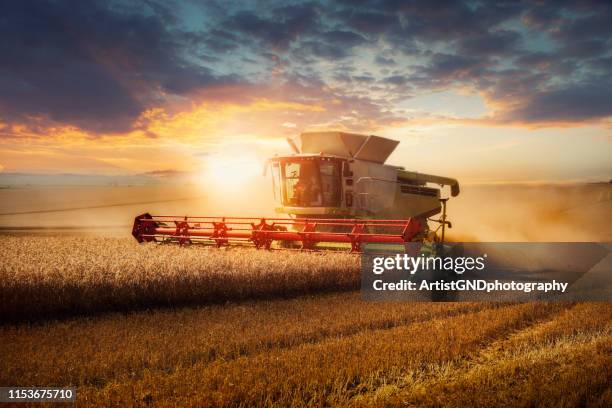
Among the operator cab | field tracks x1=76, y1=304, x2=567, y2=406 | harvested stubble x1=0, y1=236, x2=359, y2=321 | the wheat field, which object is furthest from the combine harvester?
field tracks x1=76, y1=304, x2=567, y2=406

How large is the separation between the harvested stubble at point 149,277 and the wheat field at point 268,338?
0.02 meters

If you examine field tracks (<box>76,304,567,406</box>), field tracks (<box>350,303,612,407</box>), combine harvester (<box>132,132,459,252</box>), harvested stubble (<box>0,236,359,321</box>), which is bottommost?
field tracks (<box>350,303,612,407</box>)

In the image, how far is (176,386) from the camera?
487 cm

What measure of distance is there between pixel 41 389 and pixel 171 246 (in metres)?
7.81

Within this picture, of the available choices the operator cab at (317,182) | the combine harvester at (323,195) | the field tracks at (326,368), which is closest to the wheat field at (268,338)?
the field tracks at (326,368)

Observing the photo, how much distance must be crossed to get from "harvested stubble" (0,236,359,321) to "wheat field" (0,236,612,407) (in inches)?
0.9

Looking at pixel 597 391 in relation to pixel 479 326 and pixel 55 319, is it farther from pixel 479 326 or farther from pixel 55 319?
pixel 55 319

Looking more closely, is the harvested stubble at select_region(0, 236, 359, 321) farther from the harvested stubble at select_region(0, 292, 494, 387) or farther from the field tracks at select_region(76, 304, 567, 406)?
the field tracks at select_region(76, 304, 567, 406)

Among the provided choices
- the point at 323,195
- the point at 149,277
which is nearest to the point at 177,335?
the point at 149,277

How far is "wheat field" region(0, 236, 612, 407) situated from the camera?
4797 millimetres

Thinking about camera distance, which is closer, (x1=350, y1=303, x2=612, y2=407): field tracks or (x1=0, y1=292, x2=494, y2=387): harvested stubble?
(x1=350, y1=303, x2=612, y2=407): field tracks

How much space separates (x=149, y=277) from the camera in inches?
347

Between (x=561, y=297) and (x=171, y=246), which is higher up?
(x=171, y=246)

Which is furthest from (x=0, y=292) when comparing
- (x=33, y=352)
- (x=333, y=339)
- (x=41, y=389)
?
(x=333, y=339)
